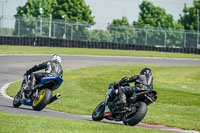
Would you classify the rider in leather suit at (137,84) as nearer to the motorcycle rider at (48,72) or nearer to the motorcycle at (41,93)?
the motorcycle at (41,93)

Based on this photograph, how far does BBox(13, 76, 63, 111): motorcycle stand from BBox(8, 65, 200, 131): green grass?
1.65m

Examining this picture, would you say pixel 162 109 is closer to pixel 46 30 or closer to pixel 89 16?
pixel 46 30

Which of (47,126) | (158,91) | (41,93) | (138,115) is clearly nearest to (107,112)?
(138,115)

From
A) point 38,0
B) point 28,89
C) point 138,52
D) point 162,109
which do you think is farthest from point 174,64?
point 38,0

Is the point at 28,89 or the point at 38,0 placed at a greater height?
the point at 38,0

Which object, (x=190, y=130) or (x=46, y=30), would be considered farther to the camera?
(x=46, y=30)

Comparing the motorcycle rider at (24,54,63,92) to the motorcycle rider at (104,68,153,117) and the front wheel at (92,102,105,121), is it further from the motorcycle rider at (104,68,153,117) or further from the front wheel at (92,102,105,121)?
the motorcycle rider at (104,68,153,117)

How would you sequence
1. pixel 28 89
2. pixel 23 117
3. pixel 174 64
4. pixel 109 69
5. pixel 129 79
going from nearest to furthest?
pixel 23 117, pixel 129 79, pixel 28 89, pixel 109 69, pixel 174 64

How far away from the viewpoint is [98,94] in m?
19.7

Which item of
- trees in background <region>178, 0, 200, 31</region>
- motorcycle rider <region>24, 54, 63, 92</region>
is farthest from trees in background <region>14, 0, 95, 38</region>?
motorcycle rider <region>24, 54, 63, 92</region>

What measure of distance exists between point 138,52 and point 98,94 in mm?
24777

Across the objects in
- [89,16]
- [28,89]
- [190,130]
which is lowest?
[190,130]

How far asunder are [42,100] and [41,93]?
9.5 inches

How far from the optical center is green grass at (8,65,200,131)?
15.3 metres
